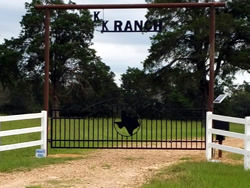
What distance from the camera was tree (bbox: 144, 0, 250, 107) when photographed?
1226 inches

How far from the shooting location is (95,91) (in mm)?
41469

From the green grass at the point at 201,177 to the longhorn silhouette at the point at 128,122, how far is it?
260cm

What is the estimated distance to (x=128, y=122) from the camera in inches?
480

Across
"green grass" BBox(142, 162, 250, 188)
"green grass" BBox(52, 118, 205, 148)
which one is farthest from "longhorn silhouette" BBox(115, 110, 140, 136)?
"green grass" BBox(142, 162, 250, 188)

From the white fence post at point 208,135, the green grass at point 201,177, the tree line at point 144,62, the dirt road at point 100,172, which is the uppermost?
the tree line at point 144,62

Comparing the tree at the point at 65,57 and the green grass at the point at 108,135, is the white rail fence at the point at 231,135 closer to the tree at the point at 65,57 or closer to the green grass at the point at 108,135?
the green grass at the point at 108,135

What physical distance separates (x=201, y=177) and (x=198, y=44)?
24.8 meters

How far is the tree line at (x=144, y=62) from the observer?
31812 millimetres

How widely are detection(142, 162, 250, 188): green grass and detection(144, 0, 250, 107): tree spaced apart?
2194 cm

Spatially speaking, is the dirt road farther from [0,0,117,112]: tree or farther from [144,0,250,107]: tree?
[0,0,117,112]: tree

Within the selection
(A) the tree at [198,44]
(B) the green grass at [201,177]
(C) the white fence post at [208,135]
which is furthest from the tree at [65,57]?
(B) the green grass at [201,177]

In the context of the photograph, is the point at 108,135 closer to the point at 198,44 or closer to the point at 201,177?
the point at 201,177

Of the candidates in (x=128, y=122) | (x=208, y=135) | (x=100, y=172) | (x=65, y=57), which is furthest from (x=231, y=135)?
(x=65, y=57)

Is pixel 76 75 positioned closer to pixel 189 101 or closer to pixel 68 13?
pixel 68 13
